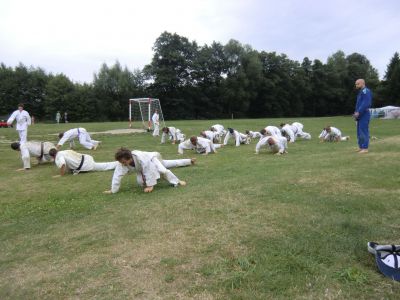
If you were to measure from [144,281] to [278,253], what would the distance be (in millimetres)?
1807

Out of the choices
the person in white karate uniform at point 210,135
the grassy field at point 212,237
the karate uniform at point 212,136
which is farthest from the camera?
the karate uniform at point 212,136

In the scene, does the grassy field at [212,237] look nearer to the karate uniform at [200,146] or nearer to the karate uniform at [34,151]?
the karate uniform at [34,151]

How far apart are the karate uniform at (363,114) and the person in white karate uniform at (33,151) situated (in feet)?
34.8

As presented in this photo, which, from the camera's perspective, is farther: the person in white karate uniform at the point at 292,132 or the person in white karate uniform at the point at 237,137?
the person in white karate uniform at the point at 292,132

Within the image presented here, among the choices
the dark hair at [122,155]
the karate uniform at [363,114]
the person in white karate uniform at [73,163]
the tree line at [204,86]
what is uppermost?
the tree line at [204,86]

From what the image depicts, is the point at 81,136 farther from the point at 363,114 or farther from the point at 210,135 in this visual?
the point at 363,114

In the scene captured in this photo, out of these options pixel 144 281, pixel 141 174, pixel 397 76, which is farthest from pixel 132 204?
pixel 397 76

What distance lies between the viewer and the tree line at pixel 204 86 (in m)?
71.6

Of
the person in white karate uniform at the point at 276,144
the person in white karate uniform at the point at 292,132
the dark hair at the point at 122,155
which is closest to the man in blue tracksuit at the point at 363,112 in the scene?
the person in white karate uniform at the point at 276,144

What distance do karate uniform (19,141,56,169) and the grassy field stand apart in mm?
4112

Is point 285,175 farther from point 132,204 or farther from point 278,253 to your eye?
point 278,253

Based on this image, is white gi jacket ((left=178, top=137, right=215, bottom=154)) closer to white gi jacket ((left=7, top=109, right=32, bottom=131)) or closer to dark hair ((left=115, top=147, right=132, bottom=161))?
white gi jacket ((left=7, top=109, right=32, bottom=131))

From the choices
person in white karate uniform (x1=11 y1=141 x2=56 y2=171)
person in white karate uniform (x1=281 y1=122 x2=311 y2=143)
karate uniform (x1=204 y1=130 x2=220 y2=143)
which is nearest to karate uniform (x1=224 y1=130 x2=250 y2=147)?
karate uniform (x1=204 y1=130 x2=220 y2=143)

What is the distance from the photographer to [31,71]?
253 feet
